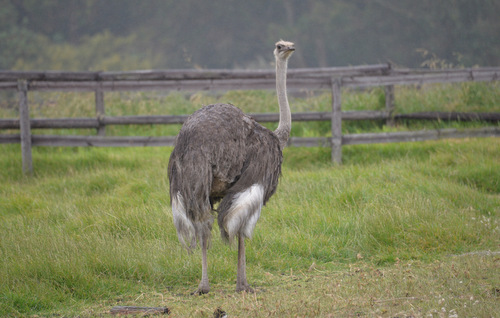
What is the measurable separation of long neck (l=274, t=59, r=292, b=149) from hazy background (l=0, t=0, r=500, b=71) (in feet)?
54.3

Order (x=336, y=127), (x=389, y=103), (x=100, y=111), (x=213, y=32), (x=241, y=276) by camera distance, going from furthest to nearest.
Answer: (x=213, y=32)
(x=389, y=103)
(x=100, y=111)
(x=336, y=127)
(x=241, y=276)

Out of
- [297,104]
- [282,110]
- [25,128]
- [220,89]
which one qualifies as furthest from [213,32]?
[282,110]

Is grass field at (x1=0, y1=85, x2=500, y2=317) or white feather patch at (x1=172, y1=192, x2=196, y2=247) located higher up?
white feather patch at (x1=172, y1=192, x2=196, y2=247)

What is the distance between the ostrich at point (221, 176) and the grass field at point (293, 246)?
0.46m

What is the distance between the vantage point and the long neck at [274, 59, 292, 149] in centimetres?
470

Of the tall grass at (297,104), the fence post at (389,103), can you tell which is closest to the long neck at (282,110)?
the tall grass at (297,104)

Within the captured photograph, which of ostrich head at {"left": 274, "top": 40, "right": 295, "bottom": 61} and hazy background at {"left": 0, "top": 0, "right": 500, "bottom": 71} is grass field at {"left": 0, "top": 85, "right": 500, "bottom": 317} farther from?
hazy background at {"left": 0, "top": 0, "right": 500, "bottom": 71}

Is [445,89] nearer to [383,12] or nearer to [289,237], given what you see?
[289,237]

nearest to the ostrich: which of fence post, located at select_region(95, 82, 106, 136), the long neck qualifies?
the long neck

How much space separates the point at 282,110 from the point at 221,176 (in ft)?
3.61

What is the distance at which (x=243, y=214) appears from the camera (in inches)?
151

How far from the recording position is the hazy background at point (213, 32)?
72.9 ft

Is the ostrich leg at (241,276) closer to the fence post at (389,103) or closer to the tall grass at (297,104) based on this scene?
the tall grass at (297,104)

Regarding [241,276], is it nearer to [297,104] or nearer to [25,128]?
[25,128]
